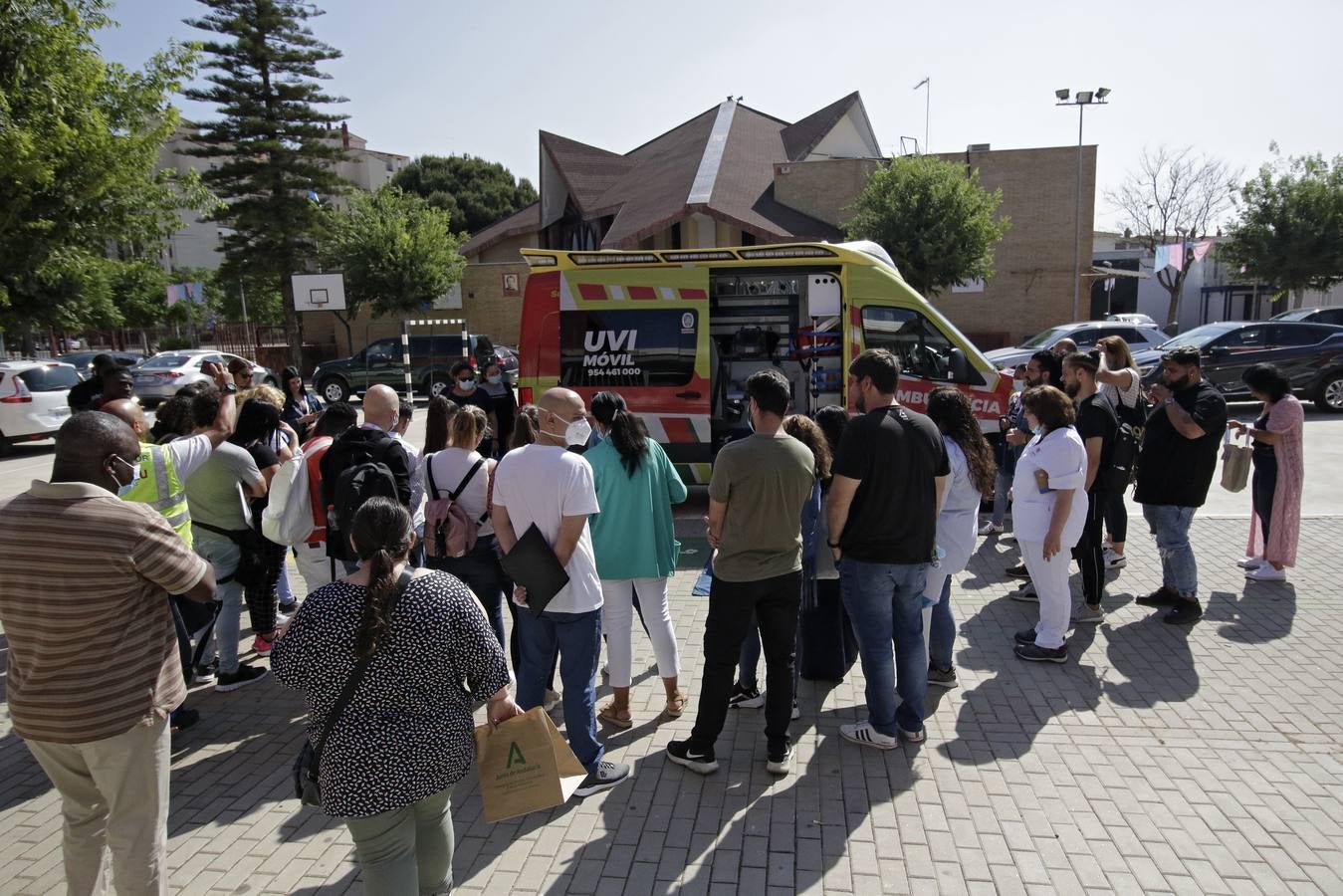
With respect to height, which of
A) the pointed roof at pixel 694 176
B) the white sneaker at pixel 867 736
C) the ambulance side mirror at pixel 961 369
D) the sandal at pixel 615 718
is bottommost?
the sandal at pixel 615 718

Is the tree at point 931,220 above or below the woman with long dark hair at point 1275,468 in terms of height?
above

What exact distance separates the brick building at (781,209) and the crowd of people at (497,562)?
19272 millimetres

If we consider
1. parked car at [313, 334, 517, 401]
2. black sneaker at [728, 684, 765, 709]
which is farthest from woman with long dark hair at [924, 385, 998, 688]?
parked car at [313, 334, 517, 401]

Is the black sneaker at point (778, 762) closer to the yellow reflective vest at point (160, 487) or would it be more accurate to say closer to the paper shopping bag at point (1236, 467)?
the yellow reflective vest at point (160, 487)

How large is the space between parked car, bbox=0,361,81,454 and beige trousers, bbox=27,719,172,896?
14799mm

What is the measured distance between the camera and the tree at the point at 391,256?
29.0m

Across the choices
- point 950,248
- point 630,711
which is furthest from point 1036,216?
point 630,711

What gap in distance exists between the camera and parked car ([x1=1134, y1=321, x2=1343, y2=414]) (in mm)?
14984

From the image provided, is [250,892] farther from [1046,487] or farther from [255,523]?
[1046,487]

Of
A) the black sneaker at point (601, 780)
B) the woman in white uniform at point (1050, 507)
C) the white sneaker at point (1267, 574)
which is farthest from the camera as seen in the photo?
the white sneaker at point (1267, 574)

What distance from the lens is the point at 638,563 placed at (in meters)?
4.12

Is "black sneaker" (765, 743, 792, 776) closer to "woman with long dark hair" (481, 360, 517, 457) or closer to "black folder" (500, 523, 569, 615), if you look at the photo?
"black folder" (500, 523, 569, 615)

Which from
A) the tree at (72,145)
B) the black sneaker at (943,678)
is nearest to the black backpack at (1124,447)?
the black sneaker at (943,678)

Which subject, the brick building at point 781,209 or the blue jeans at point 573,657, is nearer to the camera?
the blue jeans at point 573,657
